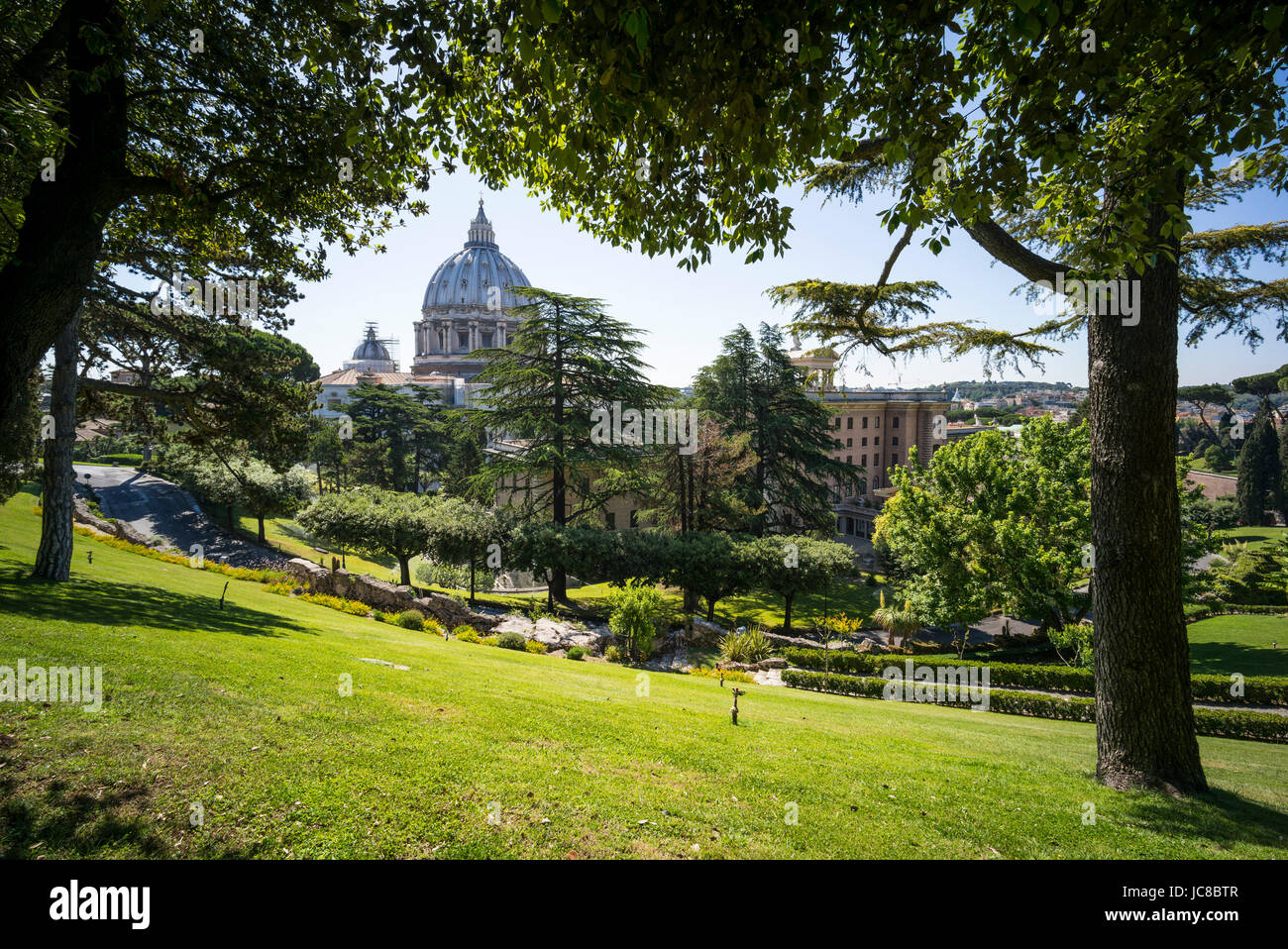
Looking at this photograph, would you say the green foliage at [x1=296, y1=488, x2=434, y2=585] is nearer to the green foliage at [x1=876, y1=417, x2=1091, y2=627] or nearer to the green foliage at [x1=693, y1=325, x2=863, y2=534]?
the green foliage at [x1=693, y1=325, x2=863, y2=534]

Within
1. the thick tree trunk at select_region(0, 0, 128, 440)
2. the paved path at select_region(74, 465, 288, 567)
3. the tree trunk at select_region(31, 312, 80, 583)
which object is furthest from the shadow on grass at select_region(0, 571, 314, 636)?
the paved path at select_region(74, 465, 288, 567)

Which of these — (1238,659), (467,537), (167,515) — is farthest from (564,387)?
(167,515)

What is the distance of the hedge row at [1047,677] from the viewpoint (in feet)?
48.3

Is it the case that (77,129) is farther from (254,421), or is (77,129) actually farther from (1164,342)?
(1164,342)

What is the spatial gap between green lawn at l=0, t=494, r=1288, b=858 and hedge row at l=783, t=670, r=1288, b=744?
3.55 meters

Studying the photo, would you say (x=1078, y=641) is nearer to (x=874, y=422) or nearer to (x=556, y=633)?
(x=556, y=633)

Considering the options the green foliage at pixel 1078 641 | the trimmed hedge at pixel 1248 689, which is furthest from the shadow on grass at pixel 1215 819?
the trimmed hedge at pixel 1248 689

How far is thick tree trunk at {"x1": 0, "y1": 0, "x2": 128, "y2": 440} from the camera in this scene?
3932 millimetres

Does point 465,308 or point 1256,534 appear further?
point 465,308

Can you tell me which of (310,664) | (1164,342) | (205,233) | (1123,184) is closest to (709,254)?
(1123,184)

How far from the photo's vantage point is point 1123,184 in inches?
167

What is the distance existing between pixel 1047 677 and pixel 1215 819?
42.0ft

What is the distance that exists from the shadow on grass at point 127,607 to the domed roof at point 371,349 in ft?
407

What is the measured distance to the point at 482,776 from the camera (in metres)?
4.76
